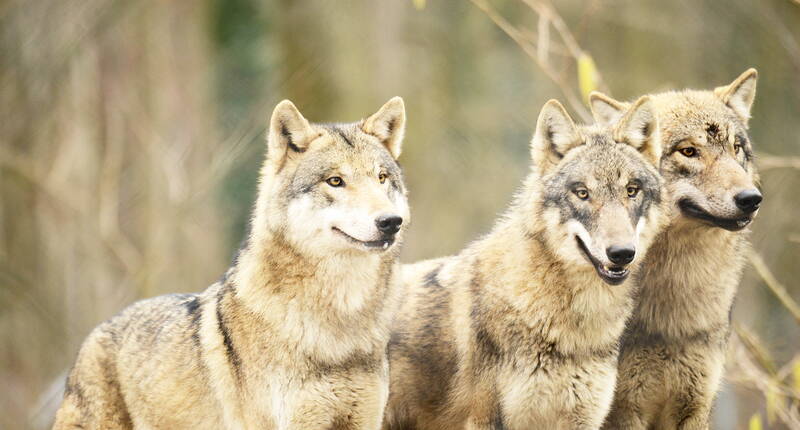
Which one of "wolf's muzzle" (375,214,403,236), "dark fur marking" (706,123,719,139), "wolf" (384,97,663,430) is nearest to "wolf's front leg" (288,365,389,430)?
"wolf" (384,97,663,430)

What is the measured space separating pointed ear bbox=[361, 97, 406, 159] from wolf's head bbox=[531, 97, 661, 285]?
795 millimetres

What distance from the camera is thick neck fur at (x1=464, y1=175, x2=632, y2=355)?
15.5ft

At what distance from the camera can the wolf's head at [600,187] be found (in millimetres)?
4363

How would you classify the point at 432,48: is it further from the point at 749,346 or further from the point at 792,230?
the point at 749,346

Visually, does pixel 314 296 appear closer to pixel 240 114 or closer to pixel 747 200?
pixel 747 200

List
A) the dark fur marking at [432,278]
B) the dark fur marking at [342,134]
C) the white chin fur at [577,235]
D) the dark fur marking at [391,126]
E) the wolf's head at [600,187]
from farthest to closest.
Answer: the dark fur marking at [432,278]
the dark fur marking at [391,126]
the dark fur marking at [342,134]
the white chin fur at [577,235]
the wolf's head at [600,187]

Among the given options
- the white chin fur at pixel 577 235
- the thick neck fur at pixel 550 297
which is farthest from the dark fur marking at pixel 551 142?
the white chin fur at pixel 577 235

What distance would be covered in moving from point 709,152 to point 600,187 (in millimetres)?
822

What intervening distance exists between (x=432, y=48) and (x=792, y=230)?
4.78 metres

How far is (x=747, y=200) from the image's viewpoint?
184 inches

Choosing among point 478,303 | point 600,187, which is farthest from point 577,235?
point 478,303

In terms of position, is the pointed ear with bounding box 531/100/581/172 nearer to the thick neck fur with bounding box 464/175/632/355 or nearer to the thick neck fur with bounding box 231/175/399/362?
the thick neck fur with bounding box 464/175/632/355

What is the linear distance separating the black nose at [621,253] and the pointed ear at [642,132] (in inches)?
32.7

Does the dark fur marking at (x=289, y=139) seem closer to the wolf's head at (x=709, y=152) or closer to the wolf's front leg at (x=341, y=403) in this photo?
the wolf's front leg at (x=341, y=403)
